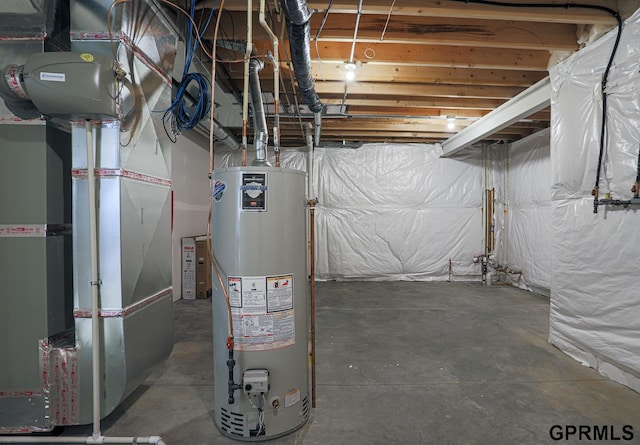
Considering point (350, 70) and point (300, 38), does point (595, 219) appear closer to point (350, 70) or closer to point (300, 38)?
point (350, 70)

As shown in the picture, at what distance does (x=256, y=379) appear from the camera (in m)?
1.41

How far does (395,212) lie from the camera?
5219 mm

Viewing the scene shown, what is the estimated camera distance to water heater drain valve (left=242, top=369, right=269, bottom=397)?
4.62ft

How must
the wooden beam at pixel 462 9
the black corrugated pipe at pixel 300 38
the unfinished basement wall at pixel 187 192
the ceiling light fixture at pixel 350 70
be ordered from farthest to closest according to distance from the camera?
the unfinished basement wall at pixel 187 192 → the ceiling light fixture at pixel 350 70 → the wooden beam at pixel 462 9 → the black corrugated pipe at pixel 300 38

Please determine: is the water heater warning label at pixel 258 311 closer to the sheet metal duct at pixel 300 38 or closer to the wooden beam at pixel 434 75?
the sheet metal duct at pixel 300 38

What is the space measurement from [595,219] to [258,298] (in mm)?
2405

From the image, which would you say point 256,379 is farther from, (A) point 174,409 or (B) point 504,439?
(B) point 504,439

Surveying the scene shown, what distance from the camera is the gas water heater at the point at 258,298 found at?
1.44 m

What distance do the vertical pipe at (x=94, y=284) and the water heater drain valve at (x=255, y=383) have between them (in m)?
0.70

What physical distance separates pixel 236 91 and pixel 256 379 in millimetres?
2767

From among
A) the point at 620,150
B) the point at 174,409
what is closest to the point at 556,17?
the point at 620,150

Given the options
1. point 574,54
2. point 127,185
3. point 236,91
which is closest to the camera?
point 127,185

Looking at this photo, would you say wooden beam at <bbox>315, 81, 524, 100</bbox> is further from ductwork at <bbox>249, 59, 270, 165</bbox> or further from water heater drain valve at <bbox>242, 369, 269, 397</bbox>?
water heater drain valve at <bbox>242, 369, 269, 397</bbox>

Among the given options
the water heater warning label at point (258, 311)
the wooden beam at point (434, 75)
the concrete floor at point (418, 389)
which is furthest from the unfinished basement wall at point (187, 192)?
the water heater warning label at point (258, 311)
